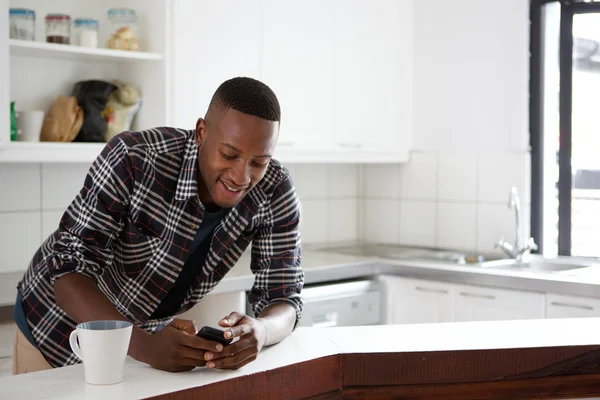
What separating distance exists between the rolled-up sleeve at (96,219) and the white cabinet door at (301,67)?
1.93 metres

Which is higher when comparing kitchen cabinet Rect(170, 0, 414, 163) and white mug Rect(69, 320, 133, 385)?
kitchen cabinet Rect(170, 0, 414, 163)

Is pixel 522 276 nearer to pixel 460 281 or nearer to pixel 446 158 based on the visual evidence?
pixel 460 281

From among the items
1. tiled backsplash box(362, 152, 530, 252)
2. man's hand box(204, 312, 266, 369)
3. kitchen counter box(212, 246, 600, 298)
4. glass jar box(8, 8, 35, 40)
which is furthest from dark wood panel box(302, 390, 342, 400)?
tiled backsplash box(362, 152, 530, 252)

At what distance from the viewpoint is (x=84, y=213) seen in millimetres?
1531

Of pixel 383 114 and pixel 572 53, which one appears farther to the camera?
pixel 383 114

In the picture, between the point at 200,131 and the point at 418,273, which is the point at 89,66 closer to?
the point at 418,273

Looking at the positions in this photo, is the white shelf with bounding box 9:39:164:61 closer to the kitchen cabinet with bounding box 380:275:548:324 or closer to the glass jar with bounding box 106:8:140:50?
the glass jar with bounding box 106:8:140:50

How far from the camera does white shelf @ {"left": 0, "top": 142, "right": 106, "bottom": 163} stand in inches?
110

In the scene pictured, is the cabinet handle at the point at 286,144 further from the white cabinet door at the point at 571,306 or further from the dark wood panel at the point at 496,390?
the dark wood panel at the point at 496,390

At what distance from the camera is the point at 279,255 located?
175cm

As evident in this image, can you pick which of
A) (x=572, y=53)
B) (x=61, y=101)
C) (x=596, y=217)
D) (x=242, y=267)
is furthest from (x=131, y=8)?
(x=596, y=217)

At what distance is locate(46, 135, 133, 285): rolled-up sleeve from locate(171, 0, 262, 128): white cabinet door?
61.8 inches

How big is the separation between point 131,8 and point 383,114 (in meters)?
1.35

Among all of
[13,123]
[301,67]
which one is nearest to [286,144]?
[301,67]
